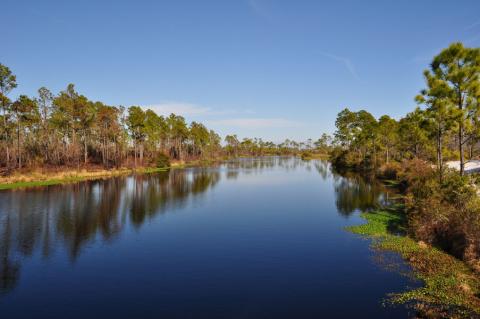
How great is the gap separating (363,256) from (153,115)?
3682 inches

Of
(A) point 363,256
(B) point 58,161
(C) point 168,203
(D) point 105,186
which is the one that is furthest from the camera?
(B) point 58,161

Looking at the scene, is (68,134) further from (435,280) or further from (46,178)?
(435,280)

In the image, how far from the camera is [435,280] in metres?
15.9

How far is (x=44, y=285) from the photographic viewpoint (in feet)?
54.8

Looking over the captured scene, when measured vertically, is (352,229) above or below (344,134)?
below

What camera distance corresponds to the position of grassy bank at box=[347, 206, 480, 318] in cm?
1317

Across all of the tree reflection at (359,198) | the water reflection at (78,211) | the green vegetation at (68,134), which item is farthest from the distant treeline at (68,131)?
the tree reflection at (359,198)

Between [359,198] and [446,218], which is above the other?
[446,218]

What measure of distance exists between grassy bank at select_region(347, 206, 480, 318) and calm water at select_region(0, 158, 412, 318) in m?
1.28

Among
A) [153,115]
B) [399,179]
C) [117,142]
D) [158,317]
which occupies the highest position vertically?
[153,115]

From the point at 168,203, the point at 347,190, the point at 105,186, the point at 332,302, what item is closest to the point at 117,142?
the point at 105,186

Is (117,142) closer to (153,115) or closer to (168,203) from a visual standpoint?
(153,115)

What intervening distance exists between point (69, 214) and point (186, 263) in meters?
19.1

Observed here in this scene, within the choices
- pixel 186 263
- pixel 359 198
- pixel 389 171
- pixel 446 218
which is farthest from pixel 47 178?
pixel 389 171
